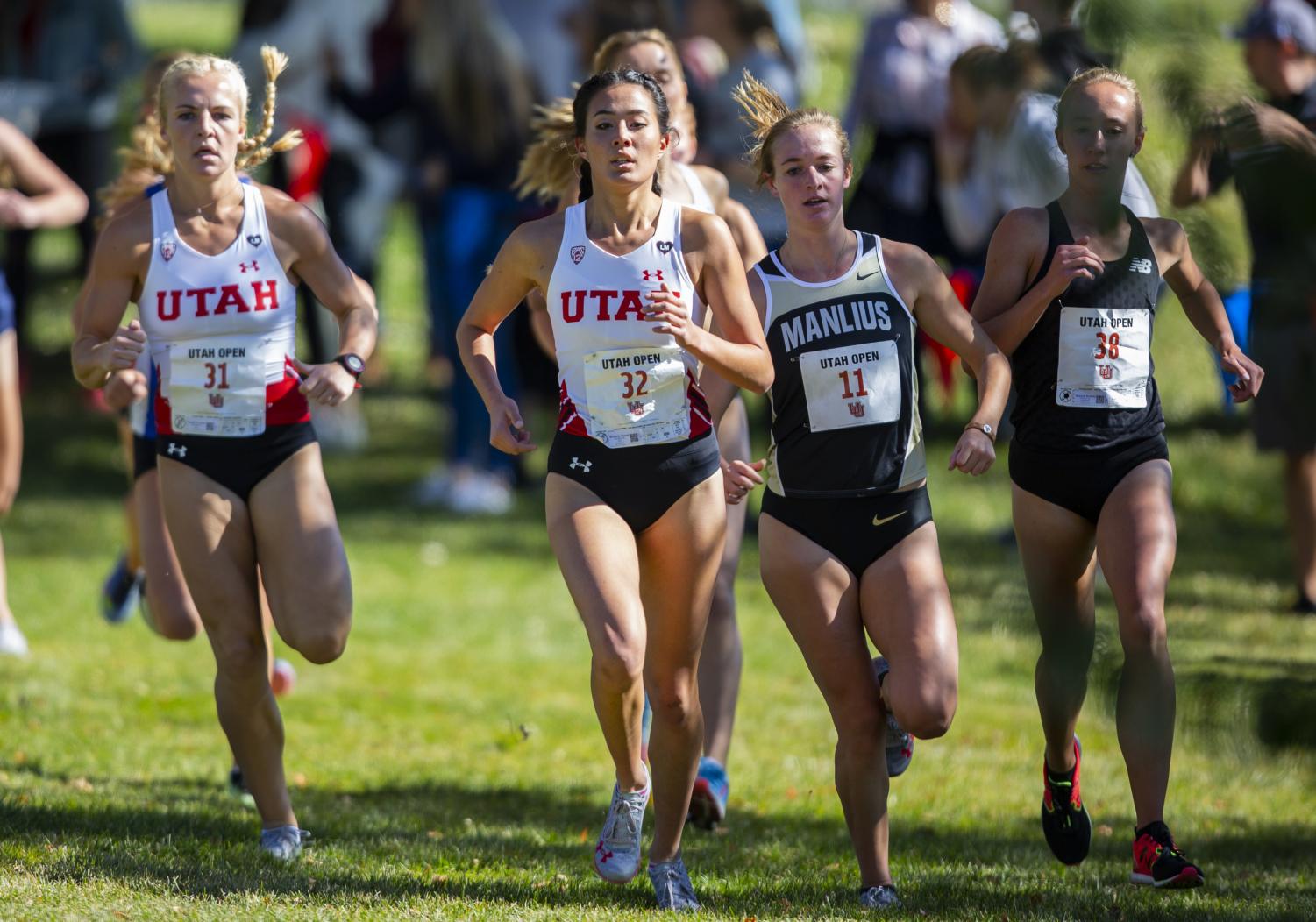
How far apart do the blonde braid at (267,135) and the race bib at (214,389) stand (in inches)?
27.1

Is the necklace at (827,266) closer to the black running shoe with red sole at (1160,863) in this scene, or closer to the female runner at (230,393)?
the female runner at (230,393)

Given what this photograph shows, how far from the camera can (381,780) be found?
6105 mm

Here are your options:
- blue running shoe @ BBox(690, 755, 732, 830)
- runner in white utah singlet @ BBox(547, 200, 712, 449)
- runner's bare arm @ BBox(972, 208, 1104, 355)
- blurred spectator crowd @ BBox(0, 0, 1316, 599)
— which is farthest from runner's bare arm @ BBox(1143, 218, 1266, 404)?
blurred spectator crowd @ BBox(0, 0, 1316, 599)

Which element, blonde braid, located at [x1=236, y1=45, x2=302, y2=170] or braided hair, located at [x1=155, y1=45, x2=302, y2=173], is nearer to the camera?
braided hair, located at [x1=155, y1=45, x2=302, y2=173]

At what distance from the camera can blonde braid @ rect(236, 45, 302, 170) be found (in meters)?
5.00

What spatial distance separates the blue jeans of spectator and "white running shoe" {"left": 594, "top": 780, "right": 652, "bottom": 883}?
6.48 m

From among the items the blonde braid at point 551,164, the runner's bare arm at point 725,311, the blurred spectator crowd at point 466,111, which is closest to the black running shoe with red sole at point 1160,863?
the runner's bare arm at point 725,311

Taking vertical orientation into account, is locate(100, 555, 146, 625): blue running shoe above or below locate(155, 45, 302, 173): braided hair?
below

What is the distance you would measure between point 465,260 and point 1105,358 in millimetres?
6874

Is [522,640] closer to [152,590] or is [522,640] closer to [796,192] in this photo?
[152,590]

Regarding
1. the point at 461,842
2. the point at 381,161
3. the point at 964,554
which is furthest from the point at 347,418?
the point at 461,842

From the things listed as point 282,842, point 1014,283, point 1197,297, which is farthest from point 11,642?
point 1197,297

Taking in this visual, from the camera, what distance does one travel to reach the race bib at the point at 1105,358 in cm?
445

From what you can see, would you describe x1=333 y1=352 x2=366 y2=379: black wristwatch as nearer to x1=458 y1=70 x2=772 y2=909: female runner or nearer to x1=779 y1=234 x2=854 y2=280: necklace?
x1=458 y1=70 x2=772 y2=909: female runner
